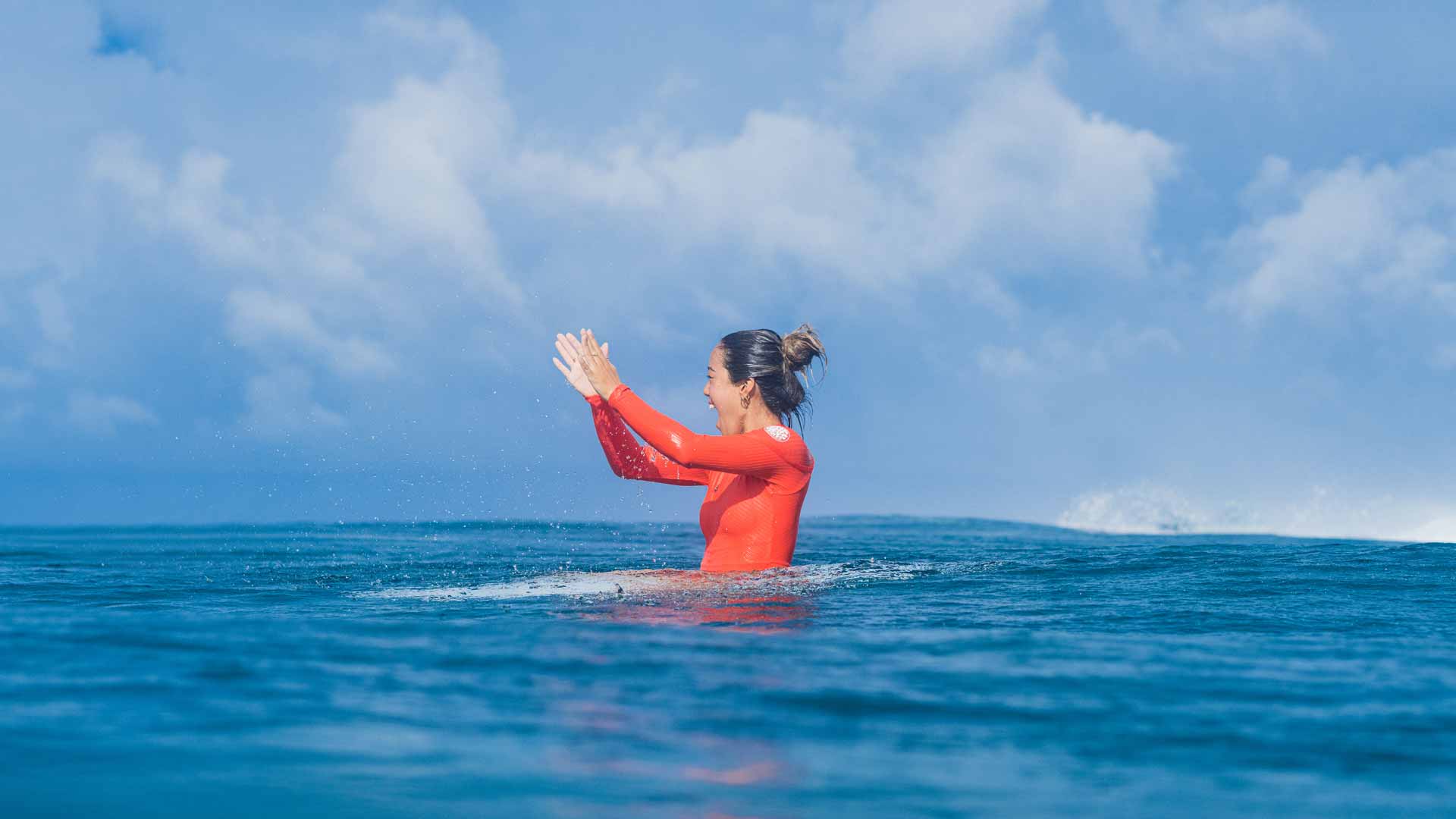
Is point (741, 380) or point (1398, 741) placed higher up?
point (741, 380)

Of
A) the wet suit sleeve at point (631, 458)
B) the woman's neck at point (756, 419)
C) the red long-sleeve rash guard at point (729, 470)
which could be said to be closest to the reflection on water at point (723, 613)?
the red long-sleeve rash guard at point (729, 470)

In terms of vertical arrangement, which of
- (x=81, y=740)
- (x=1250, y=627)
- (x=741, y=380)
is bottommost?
(x=81, y=740)

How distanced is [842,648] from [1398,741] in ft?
7.43

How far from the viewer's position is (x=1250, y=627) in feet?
20.5

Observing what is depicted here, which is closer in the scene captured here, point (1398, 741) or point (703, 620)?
point (1398, 741)

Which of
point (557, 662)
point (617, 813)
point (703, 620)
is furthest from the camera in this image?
point (703, 620)

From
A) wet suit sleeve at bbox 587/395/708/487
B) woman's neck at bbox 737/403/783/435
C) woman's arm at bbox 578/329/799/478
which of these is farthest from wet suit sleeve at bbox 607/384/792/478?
wet suit sleeve at bbox 587/395/708/487

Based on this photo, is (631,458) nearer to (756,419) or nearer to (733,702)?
(756,419)

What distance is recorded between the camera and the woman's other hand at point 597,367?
766cm

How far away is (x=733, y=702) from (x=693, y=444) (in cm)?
300

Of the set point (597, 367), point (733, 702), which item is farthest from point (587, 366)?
point (733, 702)

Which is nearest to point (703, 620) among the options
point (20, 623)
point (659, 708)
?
point (659, 708)

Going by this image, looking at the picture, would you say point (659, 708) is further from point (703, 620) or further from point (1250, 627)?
point (1250, 627)

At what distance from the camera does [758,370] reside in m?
7.75
